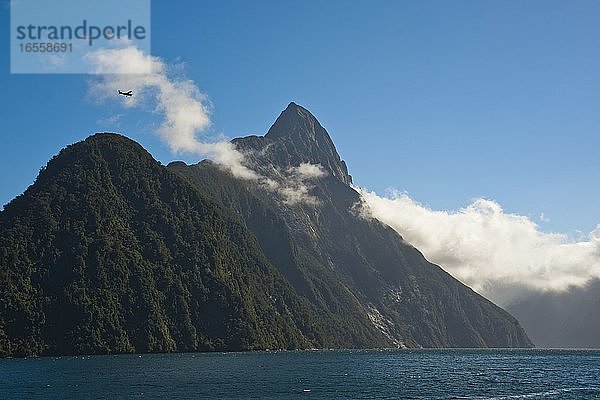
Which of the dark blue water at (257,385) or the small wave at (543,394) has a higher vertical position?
the dark blue water at (257,385)

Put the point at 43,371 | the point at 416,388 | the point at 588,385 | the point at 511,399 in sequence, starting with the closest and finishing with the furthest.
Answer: the point at 511,399
the point at 416,388
the point at 588,385
the point at 43,371

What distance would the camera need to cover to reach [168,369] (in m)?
187

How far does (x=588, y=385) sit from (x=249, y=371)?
87.6 metres

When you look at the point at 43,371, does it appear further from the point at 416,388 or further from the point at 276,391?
the point at 416,388

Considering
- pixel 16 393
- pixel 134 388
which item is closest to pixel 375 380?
pixel 134 388

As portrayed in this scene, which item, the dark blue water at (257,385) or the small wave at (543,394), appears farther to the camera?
the dark blue water at (257,385)

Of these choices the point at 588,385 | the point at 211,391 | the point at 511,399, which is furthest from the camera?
the point at 588,385

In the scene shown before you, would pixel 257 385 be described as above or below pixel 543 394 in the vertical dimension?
above

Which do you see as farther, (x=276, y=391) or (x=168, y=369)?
(x=168, y=369)

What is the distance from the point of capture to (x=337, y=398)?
11981cm

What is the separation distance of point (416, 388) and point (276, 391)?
105 feet

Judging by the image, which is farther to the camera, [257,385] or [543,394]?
[257,385]

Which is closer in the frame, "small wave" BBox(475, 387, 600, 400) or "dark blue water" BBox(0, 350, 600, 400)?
"small wave" BBox(475, 387, 600, 400)

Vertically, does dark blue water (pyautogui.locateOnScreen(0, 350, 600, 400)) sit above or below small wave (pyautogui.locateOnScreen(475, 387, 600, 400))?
above
